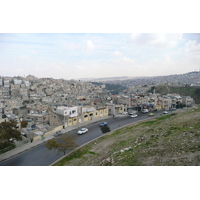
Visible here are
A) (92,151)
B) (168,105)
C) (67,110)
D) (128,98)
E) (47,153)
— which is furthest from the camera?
(168,105)

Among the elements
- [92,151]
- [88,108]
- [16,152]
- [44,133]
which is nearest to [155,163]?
[92,151]

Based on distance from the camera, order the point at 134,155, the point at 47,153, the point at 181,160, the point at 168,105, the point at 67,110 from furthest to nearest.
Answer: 1. the point at 168,105
2. the point at 67,110
3. the point at 47,153
4. the point at 134,155
5. the point at 181,160

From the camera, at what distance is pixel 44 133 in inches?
464

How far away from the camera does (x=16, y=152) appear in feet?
29.8

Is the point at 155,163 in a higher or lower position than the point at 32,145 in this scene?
higher

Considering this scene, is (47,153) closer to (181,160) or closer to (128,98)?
(181,160)

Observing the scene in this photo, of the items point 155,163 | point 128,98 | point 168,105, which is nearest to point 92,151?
point 155,163

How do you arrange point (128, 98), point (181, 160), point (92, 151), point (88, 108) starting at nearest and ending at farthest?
1. point (181, 160)
2. point (92, 151)
3. point (88, 108)
4. point (128, 98)

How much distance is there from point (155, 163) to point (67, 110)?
33.6 ft

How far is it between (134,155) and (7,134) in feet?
22.8

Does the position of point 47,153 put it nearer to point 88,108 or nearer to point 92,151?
point 92,151

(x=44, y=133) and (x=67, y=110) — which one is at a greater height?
(x=67, y=110)

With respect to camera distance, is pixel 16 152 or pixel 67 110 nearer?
pixel 16 152

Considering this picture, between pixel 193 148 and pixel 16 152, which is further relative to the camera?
pixel 16 152
